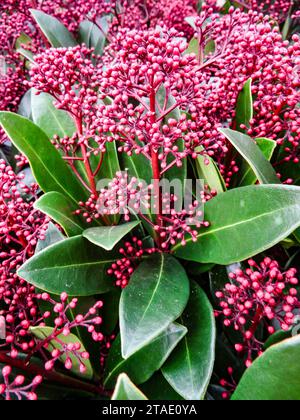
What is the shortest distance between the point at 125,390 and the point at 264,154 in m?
0.63

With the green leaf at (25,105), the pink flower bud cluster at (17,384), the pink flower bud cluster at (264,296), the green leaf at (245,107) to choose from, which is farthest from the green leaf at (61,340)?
the green leaf at (25,105)

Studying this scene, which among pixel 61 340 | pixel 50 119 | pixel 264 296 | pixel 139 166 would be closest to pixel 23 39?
pixel 50 119

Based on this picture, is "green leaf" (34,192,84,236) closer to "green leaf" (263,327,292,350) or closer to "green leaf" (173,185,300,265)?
"green leaf" (173,185,300,265)

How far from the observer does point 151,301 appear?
2.65 ft

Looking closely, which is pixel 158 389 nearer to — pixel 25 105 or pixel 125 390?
pixel 125 390

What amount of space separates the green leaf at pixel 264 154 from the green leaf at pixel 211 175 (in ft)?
0.29

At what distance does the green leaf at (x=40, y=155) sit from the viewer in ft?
3.00

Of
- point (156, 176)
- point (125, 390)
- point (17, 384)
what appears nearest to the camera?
point (125, 390)

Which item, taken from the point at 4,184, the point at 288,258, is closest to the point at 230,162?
the point at 288,258

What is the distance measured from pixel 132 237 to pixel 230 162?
356 millimetres

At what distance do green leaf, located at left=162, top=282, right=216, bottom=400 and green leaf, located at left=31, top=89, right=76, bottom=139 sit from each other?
25.2 inches

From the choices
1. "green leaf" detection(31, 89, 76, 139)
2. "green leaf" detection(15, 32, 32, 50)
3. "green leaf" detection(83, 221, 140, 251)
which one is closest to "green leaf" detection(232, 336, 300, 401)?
"green leaf" detection(83, 221, 140, 251)

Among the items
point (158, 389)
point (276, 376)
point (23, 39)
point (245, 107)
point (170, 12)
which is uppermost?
point (170, 12)

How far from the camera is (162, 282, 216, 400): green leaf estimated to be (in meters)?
0.75
